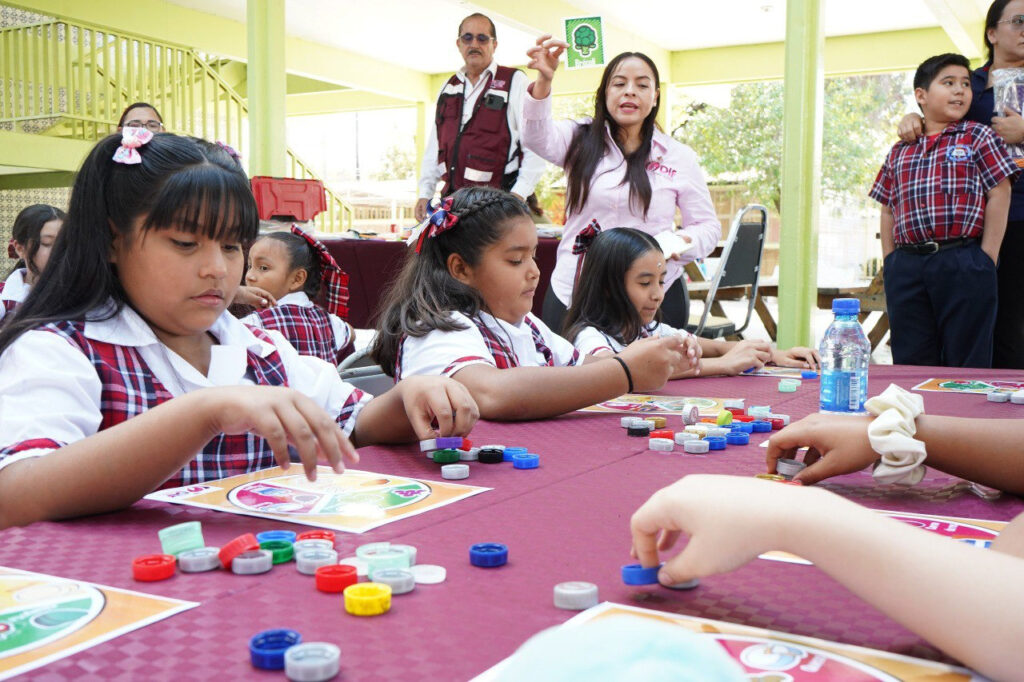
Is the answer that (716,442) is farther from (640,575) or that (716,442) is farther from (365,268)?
(365,268)

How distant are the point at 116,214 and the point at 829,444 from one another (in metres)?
0.91

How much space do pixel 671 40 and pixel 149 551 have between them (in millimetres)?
11897

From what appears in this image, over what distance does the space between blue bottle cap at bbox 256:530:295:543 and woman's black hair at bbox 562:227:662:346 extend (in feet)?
5.59

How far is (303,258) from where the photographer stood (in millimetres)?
3520

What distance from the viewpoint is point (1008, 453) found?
1022 mm

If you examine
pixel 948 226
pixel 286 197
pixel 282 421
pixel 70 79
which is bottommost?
pixel 282 421

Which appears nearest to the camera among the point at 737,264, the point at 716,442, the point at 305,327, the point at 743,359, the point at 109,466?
the point at 109,466

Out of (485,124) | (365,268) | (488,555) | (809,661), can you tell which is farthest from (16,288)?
(809,661)

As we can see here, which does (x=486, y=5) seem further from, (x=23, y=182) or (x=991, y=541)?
(x=991, y=541)

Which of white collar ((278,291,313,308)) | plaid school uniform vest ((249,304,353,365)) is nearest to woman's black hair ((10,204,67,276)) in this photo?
white collar ((278,291,313,308))

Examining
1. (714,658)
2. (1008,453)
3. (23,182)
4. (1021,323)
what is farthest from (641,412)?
(23,182)

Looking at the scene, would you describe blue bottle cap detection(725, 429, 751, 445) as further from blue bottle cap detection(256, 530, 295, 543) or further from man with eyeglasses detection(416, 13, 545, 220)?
man with eyeglasses detection(416, 13, 545, 220)

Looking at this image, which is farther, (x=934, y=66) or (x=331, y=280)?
(x=331, y=280)

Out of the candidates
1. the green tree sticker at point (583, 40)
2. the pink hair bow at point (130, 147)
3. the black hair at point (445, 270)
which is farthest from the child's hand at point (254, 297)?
the pink hair bow at point (130, 147)
